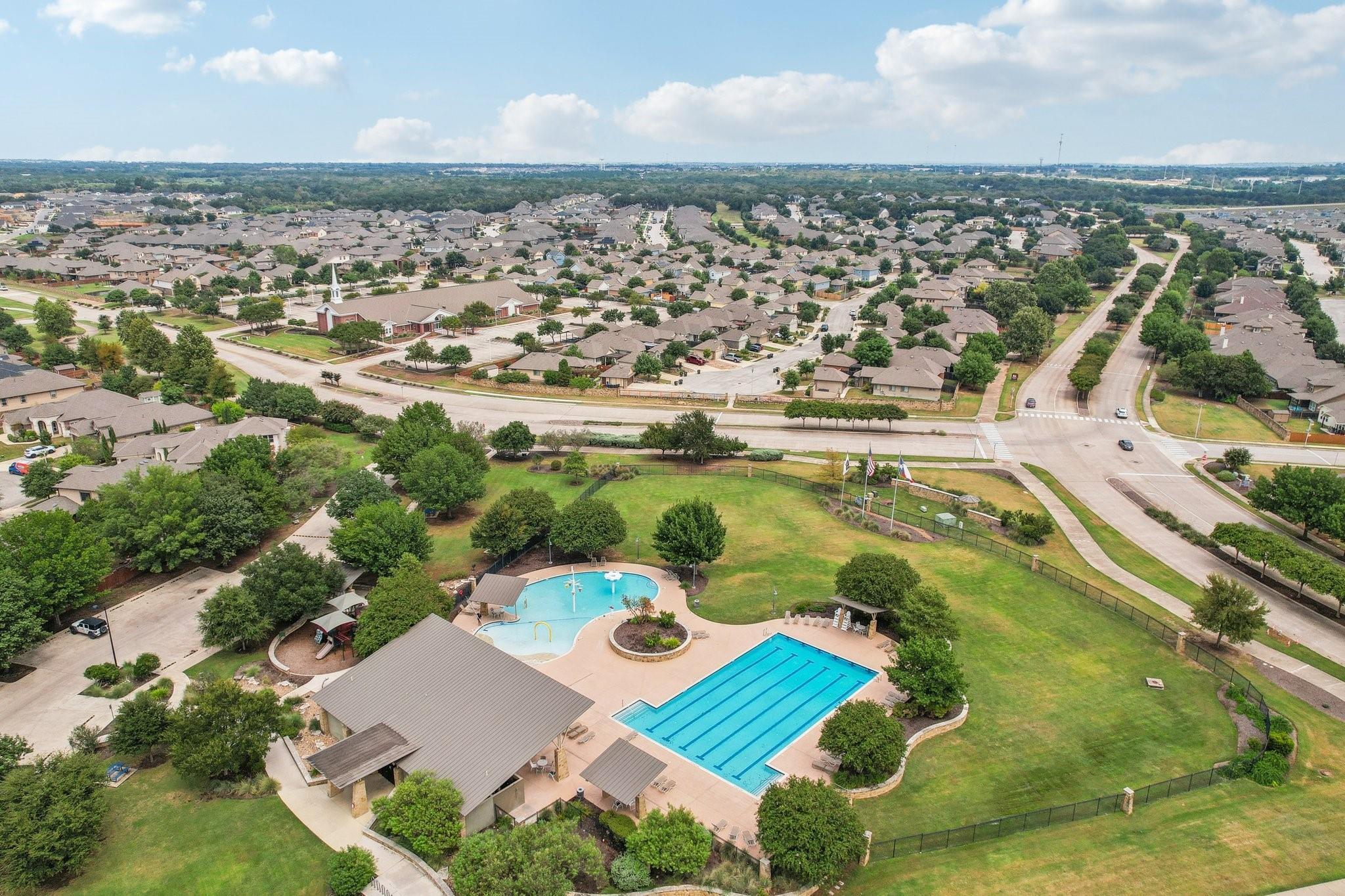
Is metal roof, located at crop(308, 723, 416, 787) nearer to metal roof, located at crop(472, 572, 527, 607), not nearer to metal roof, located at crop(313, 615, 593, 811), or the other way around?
metal roof, located at crop(313, 615, 593, 811)

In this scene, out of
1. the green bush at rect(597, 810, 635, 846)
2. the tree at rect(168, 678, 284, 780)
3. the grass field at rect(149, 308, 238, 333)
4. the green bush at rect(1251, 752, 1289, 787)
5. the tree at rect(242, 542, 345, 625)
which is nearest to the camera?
the green bush at rect(597, 810, 635, 846)

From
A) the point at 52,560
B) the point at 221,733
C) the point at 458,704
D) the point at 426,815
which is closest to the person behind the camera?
the point at 426,815

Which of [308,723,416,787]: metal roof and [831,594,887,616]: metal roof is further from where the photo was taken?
[831,594,887,616]: metal roof

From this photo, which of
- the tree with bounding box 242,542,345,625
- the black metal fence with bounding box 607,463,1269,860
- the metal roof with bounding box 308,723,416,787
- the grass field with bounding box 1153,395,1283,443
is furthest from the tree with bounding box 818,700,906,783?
the grass field with bounding box 1153,395,1283,443

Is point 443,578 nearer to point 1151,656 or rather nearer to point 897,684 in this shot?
point 897,684

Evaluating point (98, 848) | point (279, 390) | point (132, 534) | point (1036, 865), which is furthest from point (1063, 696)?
point (279, 390)

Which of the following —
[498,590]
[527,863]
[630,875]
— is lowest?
[630,875]

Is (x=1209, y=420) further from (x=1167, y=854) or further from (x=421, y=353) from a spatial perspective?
(x=421, y=353)

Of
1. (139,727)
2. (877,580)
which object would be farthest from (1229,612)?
(139,727)
